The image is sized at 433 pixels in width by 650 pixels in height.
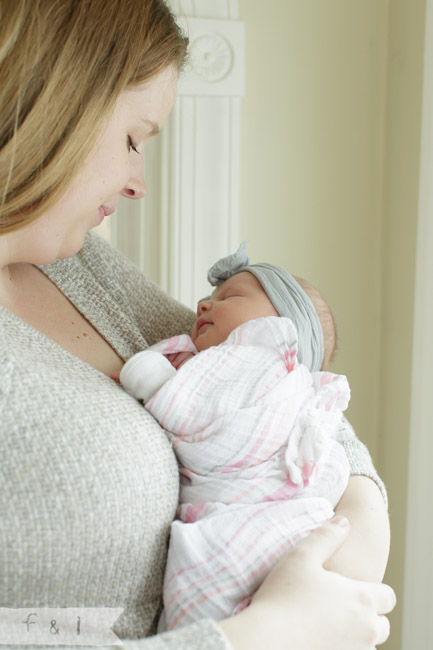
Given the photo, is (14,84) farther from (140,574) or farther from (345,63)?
(345,63)

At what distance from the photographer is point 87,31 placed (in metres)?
1.03

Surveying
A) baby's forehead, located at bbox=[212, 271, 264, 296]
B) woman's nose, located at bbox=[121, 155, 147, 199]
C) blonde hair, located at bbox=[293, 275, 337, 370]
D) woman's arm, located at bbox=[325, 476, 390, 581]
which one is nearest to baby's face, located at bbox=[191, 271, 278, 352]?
baby's forehead, located at bbox=[212, 271, 264, 296]

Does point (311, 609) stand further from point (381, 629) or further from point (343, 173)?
point (343, 173)

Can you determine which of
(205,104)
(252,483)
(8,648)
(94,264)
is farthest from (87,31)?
(205,104)

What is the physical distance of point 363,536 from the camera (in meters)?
1.11

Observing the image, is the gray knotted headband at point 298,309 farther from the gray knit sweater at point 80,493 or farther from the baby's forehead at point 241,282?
the gray knit sweater at point 80,493

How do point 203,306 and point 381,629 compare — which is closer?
point 381,629

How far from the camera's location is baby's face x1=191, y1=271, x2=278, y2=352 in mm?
1307

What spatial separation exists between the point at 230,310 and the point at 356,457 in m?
0.34

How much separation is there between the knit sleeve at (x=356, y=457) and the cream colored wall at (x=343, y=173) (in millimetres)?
734

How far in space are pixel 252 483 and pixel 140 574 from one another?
20 centimetres

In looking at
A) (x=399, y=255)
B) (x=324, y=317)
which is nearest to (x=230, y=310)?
(x=324, y=317)

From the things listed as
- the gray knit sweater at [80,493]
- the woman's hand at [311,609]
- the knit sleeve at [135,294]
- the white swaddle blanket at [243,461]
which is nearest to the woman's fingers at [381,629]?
the woman's hand at [311,609]

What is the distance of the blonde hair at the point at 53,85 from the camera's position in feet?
3.23
